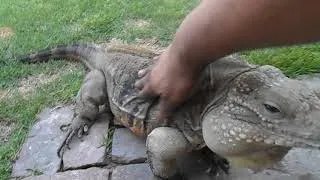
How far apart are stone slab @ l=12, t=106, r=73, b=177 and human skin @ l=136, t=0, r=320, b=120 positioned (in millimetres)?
1214

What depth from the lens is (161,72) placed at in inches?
112

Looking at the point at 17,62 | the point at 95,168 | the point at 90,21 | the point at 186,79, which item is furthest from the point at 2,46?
the point at 186,79

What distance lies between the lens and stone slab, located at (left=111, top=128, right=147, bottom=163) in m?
3.55

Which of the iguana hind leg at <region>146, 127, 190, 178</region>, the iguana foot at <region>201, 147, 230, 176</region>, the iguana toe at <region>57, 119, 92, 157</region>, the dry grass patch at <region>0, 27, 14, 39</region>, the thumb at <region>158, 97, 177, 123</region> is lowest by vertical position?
the dry grass patch at <region>0, 27, 14, 39</region>

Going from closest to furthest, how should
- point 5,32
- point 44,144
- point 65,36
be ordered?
point 44,144 < point 65,36 < point 5,32

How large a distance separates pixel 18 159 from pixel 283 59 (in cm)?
224

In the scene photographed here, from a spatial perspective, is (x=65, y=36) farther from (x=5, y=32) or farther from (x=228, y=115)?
(x=228, y=115)

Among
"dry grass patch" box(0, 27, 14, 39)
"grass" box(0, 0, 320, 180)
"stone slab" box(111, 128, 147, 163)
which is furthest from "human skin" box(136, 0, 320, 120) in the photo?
"dry grass patch" box(0, 27, 14, 39)

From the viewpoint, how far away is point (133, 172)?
3.41 meters

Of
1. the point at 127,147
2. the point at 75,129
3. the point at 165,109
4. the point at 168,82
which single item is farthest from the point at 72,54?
the point at 168,82

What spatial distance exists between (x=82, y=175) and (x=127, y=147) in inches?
15.8

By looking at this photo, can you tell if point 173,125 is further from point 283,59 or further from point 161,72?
point 283,59

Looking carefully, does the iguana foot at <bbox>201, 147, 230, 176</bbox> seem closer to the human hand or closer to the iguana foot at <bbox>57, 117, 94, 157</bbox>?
the human hand

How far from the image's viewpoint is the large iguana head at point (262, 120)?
2533 mm
